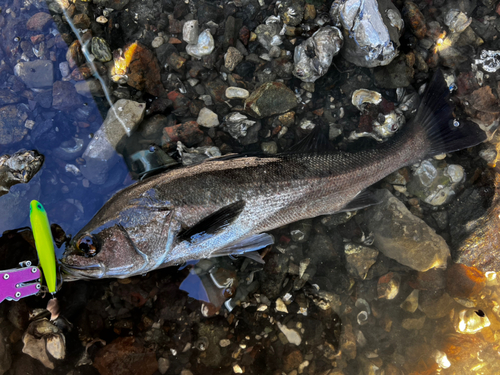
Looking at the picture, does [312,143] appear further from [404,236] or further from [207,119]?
[404,236]

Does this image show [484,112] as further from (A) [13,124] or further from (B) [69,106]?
(A) [13,124]

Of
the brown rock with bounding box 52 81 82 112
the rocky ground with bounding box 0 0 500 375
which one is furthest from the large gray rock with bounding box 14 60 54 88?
the brown rock with bounding box 52 81 82 112

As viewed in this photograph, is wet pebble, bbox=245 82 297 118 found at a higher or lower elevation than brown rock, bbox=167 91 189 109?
lower

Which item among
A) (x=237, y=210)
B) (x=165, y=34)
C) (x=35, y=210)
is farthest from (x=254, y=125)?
(x=35, y=210)

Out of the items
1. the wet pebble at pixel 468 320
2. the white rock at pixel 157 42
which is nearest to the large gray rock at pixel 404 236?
the wet pebble at pixel 468 320

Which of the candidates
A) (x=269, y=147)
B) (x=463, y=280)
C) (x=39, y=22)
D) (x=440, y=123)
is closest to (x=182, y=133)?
(x=269, y=147)

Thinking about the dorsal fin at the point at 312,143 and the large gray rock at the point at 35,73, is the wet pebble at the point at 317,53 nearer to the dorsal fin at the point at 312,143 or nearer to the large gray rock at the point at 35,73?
the dorsal fin at the point at 312,143

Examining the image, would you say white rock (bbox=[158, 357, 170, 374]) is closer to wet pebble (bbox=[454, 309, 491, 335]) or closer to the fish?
the fish
